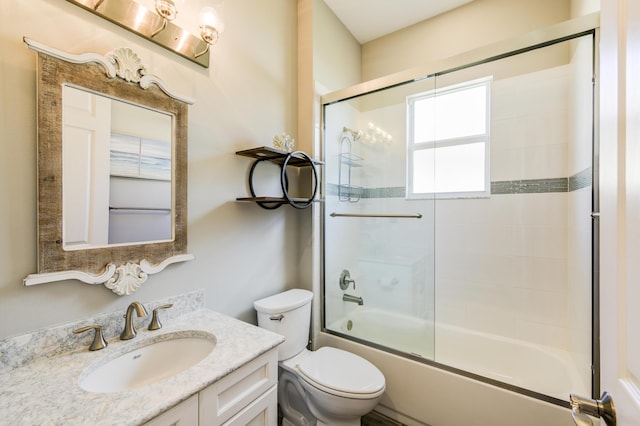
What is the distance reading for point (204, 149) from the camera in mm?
1444

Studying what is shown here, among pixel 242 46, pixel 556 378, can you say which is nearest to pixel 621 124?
pixel 242 46

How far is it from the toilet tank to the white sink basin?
0.45m

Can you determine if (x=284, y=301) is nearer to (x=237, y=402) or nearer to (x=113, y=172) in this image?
(x=237, y=402)

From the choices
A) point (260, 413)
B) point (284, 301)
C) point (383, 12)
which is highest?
point (383, 12)

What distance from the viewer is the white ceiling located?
2.18 m

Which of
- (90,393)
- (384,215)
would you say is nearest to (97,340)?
(90,393)

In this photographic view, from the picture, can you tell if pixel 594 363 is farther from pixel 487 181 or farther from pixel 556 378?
pixel 487 181

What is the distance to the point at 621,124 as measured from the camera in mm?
507

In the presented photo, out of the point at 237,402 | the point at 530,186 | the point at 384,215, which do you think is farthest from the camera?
the point at 384,215

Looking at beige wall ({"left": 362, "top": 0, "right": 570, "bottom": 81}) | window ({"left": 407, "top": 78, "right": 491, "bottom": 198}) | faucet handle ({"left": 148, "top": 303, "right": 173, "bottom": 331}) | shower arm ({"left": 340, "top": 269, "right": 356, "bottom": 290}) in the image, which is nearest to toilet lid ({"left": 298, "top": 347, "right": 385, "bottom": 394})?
shower arm ({"left": 340, "top": 269, "right": 356, "bottom": 290})

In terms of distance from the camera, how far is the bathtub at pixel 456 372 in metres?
1.38

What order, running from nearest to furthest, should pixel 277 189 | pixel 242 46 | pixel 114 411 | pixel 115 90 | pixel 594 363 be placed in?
pixel 114 411 < pixel 115 90 < pixel 594 363 < pixel 242 46 < pixel 277 189

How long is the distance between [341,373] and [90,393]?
1.14 meters

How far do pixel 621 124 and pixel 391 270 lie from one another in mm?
1812
